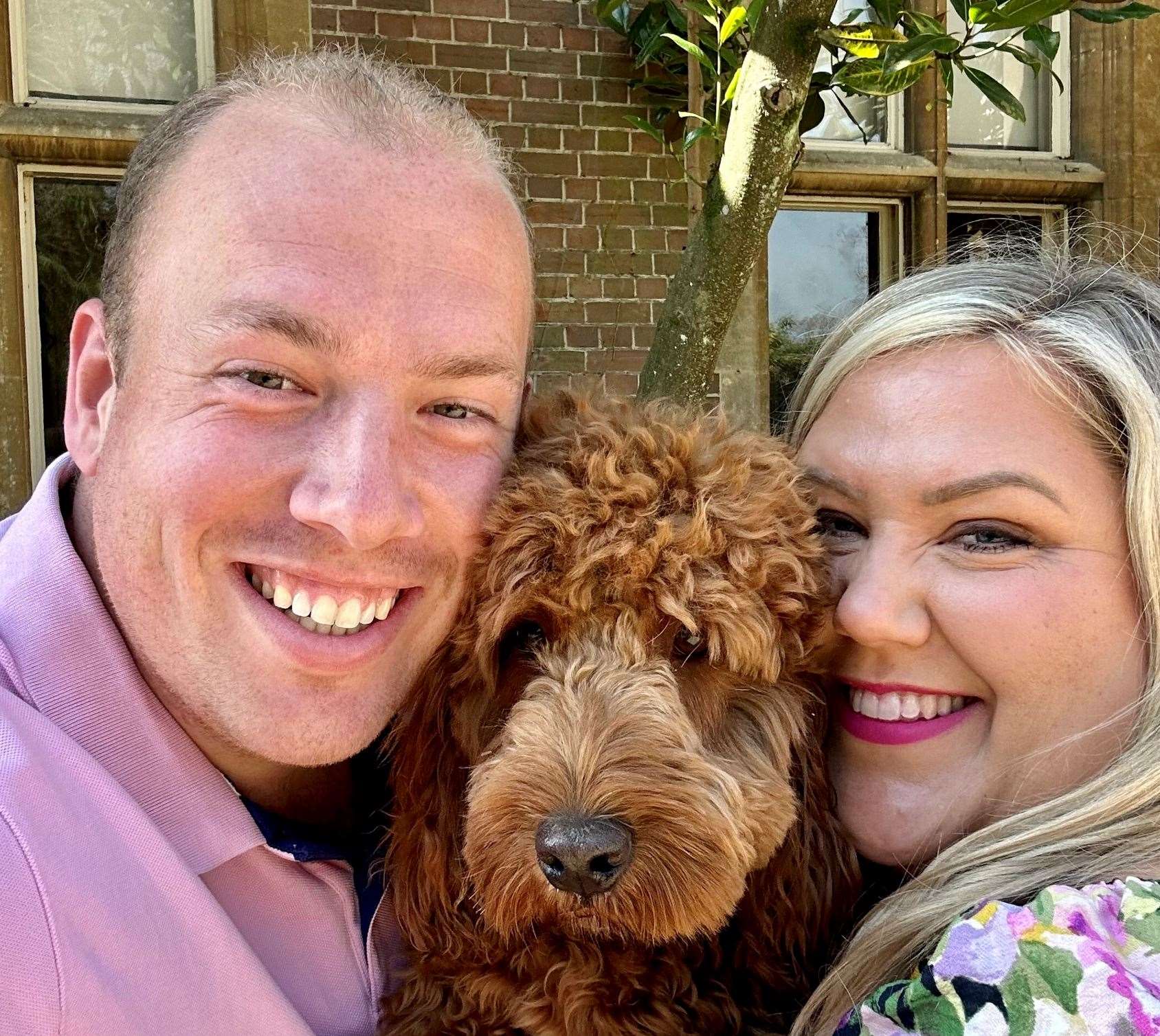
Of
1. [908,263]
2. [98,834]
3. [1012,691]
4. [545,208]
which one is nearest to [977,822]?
[1012,691]

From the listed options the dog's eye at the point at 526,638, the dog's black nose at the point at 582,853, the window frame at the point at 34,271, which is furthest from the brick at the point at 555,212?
the dog's black nose at the point at 582,853

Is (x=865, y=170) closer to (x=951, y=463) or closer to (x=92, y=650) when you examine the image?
(x=951, y=463)

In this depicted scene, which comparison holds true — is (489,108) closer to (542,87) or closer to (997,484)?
(542,87)

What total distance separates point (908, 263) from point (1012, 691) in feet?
18.5

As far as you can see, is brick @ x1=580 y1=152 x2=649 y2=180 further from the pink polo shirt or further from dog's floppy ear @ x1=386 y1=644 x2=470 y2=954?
dog's floppy ear @ x1=386 y1=644 x2=470 y2=954

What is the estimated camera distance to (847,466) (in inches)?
83.5

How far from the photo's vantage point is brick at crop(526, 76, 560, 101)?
248 inches

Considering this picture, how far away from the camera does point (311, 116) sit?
1.99m

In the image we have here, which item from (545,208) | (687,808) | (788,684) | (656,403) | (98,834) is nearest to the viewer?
(98,834)

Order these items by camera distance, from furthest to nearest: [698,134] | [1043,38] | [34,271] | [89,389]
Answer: [34,271] → [1043,38] → [698,134] → [89,389]

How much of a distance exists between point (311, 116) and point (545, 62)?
15.5ft

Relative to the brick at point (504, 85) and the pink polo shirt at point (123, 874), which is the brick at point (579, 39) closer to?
the brick at point (504, 85)

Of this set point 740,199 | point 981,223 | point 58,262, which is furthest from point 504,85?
point 981,223

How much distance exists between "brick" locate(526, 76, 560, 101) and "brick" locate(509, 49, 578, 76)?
0.03m
